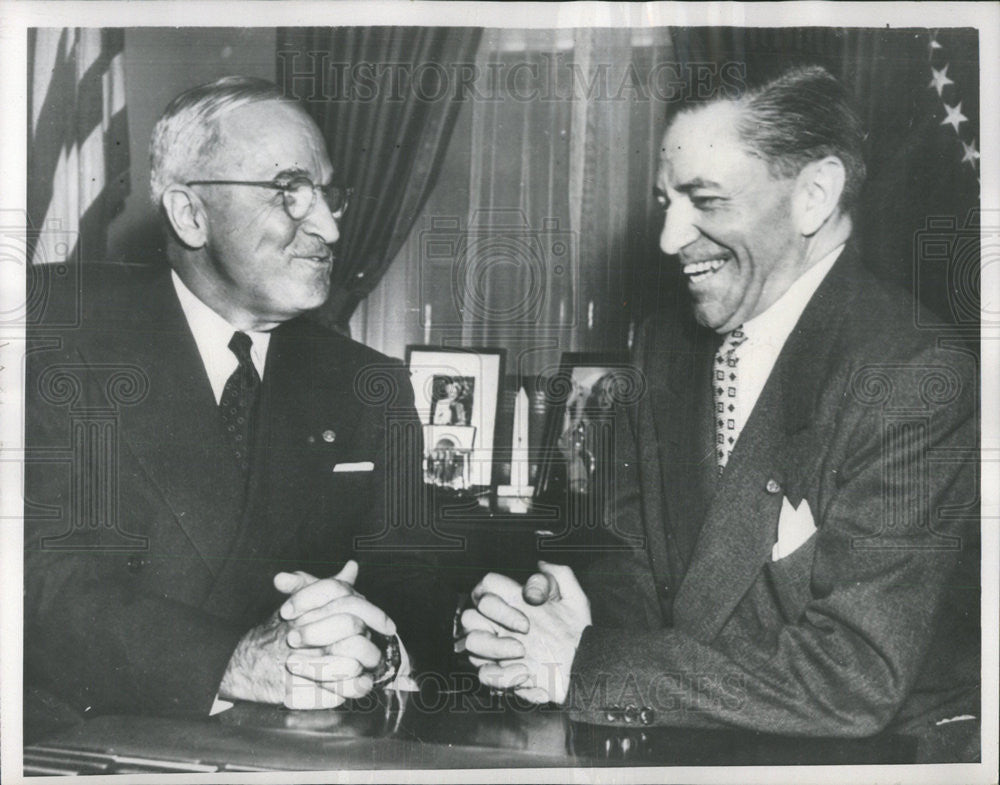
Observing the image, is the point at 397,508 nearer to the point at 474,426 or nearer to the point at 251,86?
the point at 474,426

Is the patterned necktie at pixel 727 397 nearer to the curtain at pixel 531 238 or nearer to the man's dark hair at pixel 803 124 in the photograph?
the curtain at pixel 531 238

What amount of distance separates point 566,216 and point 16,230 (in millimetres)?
1471

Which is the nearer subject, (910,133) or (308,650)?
(308,650)

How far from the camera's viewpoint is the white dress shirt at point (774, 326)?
239 cm

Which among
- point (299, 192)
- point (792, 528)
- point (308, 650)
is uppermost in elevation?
point (299, 192)

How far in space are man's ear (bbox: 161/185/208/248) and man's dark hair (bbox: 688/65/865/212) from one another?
4.76 feet

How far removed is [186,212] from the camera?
2.35 metres

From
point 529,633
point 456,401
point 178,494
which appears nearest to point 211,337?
point 178,494

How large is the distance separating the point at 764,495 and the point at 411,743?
1150mm

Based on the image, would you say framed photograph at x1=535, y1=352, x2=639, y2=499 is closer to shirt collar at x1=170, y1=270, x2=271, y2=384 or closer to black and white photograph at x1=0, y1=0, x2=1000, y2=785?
black and white photograph at x1=0, y1=0, x2=1000, y2=785

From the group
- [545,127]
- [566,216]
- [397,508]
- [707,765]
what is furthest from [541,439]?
[707,765]

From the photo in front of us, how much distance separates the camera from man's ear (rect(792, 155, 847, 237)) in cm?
238

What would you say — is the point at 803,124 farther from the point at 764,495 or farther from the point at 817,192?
the point at 764,495

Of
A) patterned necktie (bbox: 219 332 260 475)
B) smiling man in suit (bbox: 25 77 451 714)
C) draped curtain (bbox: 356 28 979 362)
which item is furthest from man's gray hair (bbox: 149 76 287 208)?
draped curtain (bbox: 356 28 979 362)
